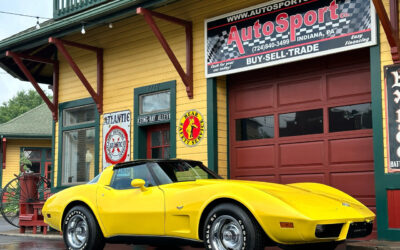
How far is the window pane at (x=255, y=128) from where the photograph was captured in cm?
1114

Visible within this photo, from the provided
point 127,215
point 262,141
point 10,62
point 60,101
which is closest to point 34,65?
point 10,62

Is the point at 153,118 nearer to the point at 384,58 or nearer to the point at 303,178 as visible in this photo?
the point at 303,178

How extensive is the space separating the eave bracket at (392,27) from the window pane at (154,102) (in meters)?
5.48

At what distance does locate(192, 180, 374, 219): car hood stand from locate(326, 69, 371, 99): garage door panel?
3217 millimetres

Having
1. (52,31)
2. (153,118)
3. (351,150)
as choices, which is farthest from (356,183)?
(52,31)

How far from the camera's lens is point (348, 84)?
9.97 metres

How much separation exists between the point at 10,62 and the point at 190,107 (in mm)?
6692

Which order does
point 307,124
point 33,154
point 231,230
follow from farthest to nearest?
point 33,154, point 307,124, point 231,230

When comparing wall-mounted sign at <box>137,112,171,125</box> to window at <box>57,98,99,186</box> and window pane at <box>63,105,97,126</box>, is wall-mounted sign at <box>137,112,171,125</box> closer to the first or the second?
window at <box>57,98,99,186</box>

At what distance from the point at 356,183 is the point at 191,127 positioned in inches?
151

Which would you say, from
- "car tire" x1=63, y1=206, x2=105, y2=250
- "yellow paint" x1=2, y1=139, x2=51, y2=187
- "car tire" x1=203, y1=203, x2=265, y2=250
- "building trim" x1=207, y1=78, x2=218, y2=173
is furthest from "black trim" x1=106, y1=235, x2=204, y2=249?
"yellow paint" x1=2, y1=139, x2=51, y2=187

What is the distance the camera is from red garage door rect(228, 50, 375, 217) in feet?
31.7

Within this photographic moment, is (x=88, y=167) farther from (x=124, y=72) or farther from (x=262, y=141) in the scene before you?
(x=262, y=141)

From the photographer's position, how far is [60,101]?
15.5 metres
